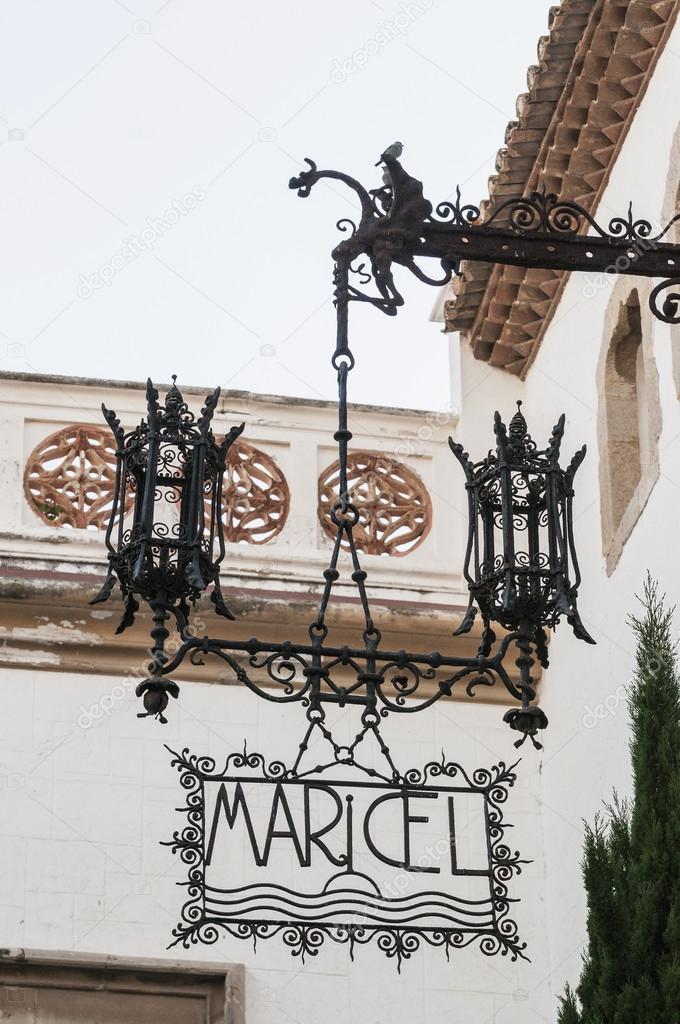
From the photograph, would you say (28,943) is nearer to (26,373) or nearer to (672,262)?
(26,373)

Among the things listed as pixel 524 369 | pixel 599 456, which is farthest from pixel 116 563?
pixel 524 369

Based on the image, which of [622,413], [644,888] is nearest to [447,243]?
[644,888]

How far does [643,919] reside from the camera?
6.34 metres

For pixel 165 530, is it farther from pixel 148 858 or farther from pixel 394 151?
pixel 148 858

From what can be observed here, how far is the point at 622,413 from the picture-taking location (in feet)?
29.6

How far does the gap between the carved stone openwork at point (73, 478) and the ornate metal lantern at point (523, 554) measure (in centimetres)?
343

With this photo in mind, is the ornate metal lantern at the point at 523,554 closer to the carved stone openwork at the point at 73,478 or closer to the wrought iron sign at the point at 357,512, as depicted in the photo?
the wrought iron sign at the point at 357,512

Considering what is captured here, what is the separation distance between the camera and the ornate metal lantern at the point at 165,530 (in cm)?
570

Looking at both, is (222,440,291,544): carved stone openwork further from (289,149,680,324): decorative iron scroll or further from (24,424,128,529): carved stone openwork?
(289,149,680,324): decorative iron scroll

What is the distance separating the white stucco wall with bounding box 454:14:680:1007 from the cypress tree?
3.71 feet

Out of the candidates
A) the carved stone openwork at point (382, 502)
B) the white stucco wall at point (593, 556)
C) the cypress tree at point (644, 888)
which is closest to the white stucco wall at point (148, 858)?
the white stucco wall at point (593, 556)

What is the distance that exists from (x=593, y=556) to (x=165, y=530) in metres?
3.61

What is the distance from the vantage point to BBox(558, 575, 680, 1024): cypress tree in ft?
20.3

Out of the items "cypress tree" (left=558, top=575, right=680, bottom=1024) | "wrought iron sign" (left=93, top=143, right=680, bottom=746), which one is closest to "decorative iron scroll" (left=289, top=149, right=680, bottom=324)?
"wrought iron sign" (left=93, top=143, right=680, bottom=746)
